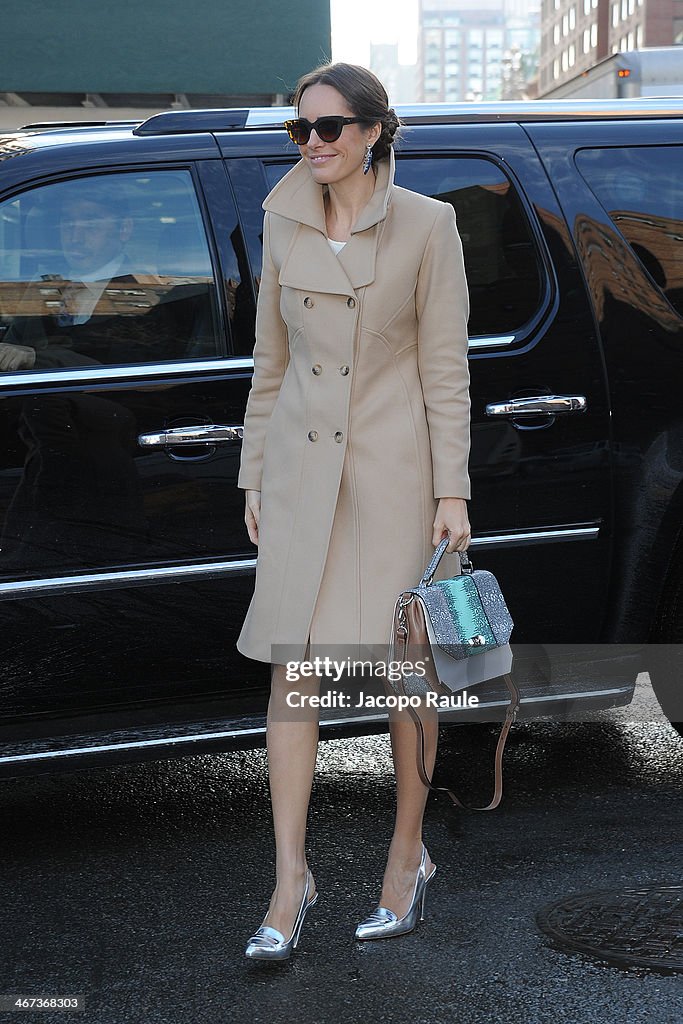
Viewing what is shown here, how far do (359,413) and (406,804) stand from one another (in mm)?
952

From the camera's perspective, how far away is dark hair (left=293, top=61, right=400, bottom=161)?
2766 mm

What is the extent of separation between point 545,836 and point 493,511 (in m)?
0.94

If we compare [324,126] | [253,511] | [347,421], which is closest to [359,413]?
[347,421]

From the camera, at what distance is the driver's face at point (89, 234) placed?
11.2 ft

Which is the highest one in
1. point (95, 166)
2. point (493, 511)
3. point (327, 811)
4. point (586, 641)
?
point (95, 166)

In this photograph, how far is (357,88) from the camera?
2.77m

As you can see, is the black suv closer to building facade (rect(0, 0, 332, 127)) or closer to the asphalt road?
the asphalt road

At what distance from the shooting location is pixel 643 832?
3.56m

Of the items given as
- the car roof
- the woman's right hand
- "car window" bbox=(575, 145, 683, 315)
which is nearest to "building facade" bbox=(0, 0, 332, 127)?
the car roof

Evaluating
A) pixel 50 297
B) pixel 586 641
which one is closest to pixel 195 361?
pixel 50 297

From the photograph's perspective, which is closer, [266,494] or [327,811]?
[266,494]

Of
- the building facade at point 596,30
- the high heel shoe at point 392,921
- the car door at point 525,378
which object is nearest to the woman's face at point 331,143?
the car door at point 525,378

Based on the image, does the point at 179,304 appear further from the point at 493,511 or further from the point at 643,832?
the point at 643,832

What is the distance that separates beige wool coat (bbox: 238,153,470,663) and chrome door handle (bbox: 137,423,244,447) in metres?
0.44
